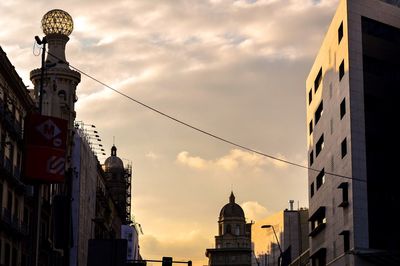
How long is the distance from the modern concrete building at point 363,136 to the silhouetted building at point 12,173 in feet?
83.5

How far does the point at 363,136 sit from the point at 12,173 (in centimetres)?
2903

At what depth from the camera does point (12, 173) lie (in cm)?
5256

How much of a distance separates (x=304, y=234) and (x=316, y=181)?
236 ft

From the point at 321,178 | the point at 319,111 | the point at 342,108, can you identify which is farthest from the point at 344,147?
the point at 319,111

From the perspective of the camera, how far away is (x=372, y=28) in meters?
69.8

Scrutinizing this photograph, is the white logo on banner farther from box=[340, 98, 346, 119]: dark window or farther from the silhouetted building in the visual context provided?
box=[340, 98, 346, 119]: dark window

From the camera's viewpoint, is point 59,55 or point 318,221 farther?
point 59,55

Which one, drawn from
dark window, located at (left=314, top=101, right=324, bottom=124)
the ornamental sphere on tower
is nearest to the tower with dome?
the ornamental sphere on tower

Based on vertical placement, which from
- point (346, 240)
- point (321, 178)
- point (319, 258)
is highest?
point (321, 178)

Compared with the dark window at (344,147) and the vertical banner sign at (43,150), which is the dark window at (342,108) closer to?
the dark window at (344,147)

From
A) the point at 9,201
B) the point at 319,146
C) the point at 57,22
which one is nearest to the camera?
the point at 9,201

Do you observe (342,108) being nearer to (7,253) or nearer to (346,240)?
(346,240)

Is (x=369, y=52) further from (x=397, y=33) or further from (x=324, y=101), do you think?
(x=324, y=101)

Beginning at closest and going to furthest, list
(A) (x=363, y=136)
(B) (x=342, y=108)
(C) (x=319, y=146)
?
(A) (x=363, y=136), (B) (x=342, y=108), (C) (x=319, y=146)
